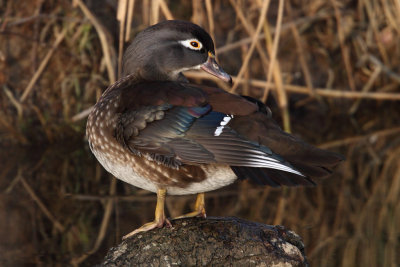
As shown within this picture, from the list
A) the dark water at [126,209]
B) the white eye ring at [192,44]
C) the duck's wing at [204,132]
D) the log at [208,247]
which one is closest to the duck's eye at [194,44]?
the white eye ring at [192,44]

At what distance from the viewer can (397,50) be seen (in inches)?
270

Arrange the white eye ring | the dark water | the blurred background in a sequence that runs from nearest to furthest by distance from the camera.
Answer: the white eye ring
the dark water
the blurred background

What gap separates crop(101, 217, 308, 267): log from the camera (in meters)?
2.93

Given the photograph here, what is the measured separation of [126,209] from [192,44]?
161cm

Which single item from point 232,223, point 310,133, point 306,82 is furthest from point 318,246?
point 306,82

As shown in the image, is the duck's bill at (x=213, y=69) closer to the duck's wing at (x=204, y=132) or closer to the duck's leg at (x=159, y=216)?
the duck's wing at (x=204, y=132)

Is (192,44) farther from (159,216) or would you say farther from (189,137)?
(159,216)

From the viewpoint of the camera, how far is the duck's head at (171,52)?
3.18 metres

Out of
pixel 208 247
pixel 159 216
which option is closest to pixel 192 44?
pixel 159 216

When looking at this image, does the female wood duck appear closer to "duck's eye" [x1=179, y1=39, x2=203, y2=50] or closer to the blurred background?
"duck's eye" [x1=179, y1=39, x2=203, y2=50]

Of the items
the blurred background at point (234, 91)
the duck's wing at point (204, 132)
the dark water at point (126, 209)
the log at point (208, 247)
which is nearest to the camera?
the duck's wing at point (204, 132)

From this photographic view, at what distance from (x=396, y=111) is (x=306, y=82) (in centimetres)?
104

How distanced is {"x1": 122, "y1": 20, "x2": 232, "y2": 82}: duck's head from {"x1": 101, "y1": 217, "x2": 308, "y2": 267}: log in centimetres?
71

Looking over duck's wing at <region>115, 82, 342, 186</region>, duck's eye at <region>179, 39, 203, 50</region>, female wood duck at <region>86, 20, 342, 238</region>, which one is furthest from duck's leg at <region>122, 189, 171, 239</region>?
duck's eye at <region>179, 39, 203, 50</region>
